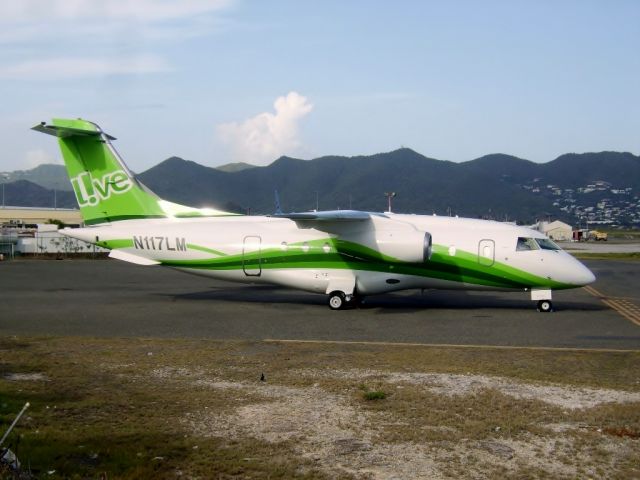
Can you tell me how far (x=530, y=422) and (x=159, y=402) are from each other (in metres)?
5.52

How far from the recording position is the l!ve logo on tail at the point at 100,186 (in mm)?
25500

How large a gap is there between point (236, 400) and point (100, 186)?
681 inches

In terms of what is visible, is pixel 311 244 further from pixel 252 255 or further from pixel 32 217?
pixel 32 217

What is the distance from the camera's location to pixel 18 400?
10.1 m

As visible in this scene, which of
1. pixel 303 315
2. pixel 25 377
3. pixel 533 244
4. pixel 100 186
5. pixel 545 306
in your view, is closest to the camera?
pixel 25 377

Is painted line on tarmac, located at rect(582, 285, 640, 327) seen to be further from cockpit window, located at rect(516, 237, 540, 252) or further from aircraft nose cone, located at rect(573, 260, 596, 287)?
cockpit window, located at rect(516, 237, 540, 252)

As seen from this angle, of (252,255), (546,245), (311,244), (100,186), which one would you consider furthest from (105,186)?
(546,245)

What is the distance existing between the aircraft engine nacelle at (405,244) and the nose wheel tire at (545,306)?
427 centimetres

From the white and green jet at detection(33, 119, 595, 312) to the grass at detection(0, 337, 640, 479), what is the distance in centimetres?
772

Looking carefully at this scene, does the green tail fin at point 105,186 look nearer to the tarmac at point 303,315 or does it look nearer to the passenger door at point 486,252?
the tarmac at point 303,315

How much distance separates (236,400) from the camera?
1048 centimetres

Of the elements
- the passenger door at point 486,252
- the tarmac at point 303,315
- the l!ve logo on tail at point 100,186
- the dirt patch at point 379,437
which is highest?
the l!ve logo on tail at point 100,186

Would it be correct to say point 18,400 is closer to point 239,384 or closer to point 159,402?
point 159,402

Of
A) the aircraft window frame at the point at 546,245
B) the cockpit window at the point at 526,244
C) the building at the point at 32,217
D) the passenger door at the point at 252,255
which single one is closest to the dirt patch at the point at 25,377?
the passenger door at the point at 252,255
